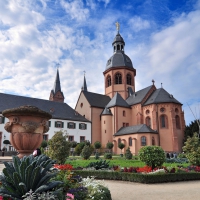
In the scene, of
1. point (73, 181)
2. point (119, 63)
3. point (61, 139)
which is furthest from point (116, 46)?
point (73, 181)

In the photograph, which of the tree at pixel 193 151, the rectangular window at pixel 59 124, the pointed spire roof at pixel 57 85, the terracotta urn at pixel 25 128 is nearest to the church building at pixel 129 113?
the rectangular window at pixel 59 124

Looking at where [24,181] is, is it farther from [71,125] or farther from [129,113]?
[129,113]

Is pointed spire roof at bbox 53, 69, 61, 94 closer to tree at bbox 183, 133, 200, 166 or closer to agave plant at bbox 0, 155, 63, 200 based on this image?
tree at bbox 183, 133, 200, 166

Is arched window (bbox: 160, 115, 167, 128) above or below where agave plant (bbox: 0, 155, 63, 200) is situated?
above

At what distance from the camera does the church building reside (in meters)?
40.2

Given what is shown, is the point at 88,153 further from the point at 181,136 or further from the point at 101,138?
the point at 181,136

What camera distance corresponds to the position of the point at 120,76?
54656 millimetres

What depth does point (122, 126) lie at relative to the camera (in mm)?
46250

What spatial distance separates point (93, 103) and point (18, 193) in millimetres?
45116

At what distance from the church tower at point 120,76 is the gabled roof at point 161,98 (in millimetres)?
8788

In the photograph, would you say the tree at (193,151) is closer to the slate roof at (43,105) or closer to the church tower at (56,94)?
the slate roof at (43,105)

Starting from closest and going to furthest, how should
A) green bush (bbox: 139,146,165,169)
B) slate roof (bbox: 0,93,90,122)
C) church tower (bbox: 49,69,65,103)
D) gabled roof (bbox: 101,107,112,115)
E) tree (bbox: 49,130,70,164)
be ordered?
green bush (bbox: 139,146,165,169) → tree (bbox: 49,130,70,164) → slate roof (bbox: 0,93,90,122) → gabled roof (bbox: 101,107,112,115) → church tower (bbox: 49,69,65,103)

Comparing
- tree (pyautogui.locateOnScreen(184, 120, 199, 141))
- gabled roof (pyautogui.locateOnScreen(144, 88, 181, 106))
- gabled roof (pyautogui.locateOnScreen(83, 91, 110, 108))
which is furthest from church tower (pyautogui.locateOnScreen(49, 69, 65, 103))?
tree (pyautogui.locateOnScreen(184, 120, 199, 141))

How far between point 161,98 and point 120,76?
47.9 ft
